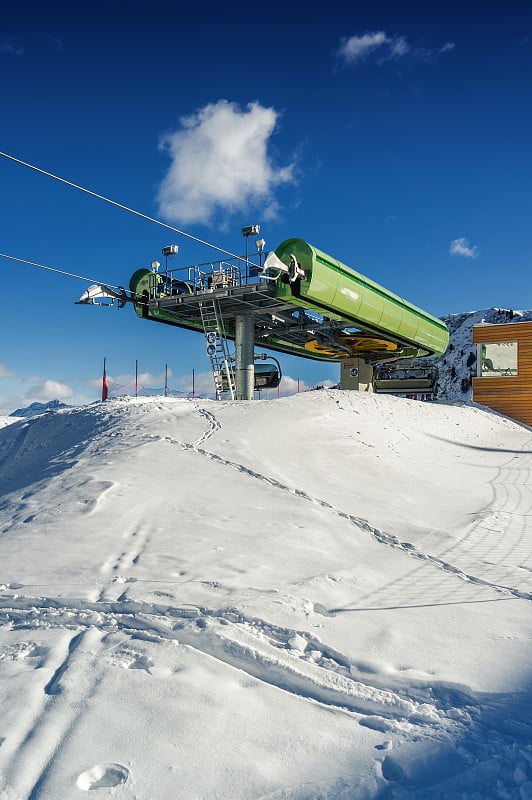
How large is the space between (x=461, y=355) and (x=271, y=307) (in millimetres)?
46646

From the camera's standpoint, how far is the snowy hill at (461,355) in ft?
176

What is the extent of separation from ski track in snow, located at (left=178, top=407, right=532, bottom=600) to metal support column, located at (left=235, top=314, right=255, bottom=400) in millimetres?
6201

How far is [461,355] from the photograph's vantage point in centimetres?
5812

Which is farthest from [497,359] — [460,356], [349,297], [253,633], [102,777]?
[460,356]

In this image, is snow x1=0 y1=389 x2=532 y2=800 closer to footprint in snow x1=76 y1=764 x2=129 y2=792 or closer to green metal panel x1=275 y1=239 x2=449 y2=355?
footprint in snow x1=76 y1=764 x2=129 y2=792

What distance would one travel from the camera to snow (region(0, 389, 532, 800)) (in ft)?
7.52

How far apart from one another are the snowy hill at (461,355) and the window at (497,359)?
27.6m

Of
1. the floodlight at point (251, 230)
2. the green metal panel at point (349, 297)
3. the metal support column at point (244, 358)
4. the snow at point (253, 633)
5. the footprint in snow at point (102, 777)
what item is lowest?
the footprint in snow at point (102, 777)

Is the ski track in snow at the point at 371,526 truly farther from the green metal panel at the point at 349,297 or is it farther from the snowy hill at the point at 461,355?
the snowy hill at the point at 461,355

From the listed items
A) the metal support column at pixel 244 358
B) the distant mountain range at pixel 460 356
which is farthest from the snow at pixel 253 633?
the distant mountain range at pixel 460 356

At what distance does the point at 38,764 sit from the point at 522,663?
2651mm

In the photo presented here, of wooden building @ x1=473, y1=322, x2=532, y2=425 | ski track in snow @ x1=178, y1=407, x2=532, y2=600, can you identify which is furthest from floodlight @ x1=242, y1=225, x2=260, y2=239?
wooden building @ x1=473, y1=322, x2=532, y2=425

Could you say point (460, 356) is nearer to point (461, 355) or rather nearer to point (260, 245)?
point (461, 355)

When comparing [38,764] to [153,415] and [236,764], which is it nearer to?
[236,764]
